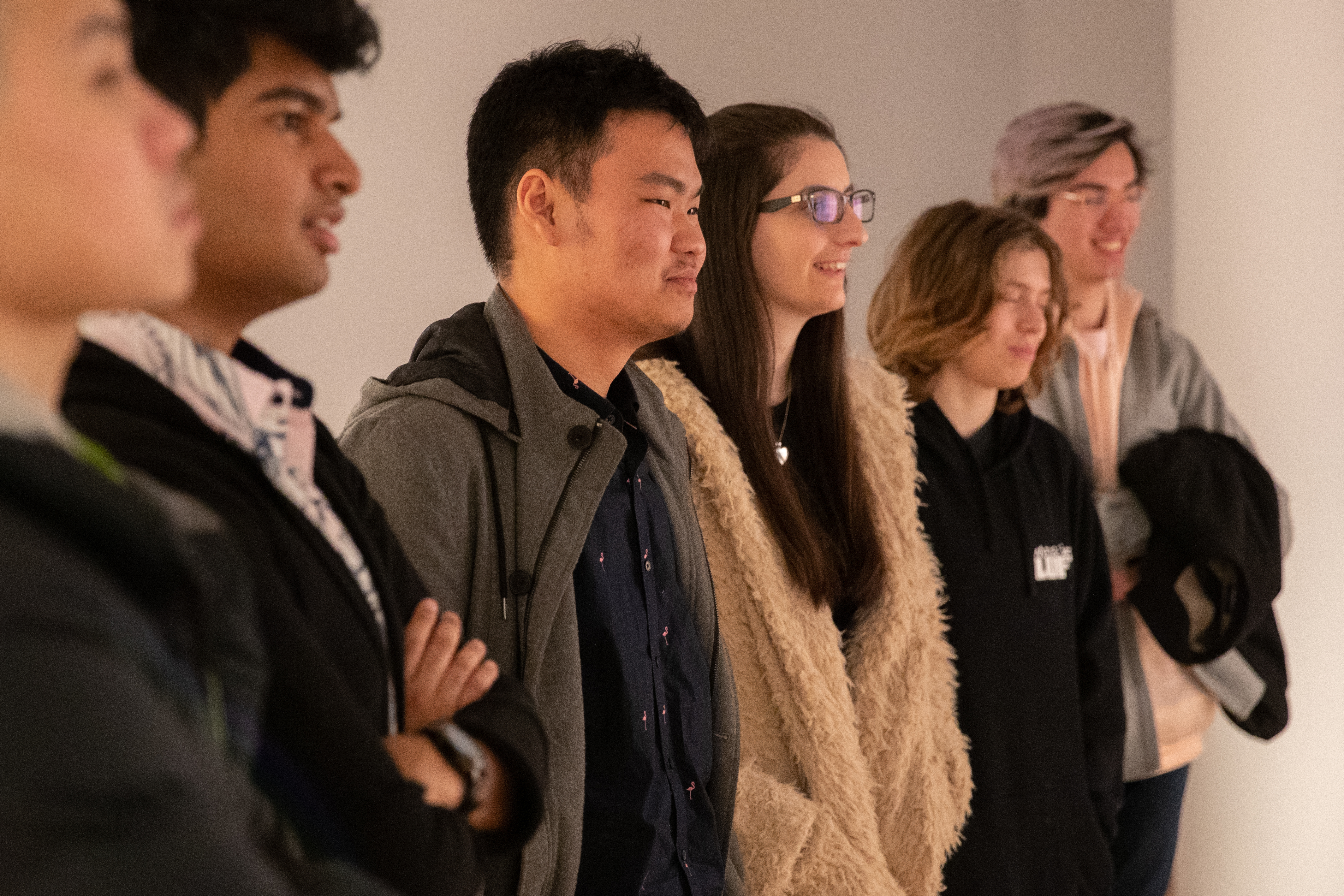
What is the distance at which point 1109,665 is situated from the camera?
7.30ft

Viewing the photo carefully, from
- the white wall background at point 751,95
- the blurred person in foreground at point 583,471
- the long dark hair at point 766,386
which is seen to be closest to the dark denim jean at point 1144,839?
the long dark hair at point 766,386

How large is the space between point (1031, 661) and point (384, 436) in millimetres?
1249

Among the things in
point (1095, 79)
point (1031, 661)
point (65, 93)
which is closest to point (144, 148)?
point (65, 93)

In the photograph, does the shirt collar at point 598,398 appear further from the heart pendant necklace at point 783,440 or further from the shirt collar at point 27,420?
the shirt collar at point 27,420

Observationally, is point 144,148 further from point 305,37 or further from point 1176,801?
point 1176,801

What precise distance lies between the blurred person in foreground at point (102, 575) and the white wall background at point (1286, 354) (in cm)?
301

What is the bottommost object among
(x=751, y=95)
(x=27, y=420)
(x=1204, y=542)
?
(x=1204, y=542)

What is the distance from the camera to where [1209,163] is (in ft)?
10.7

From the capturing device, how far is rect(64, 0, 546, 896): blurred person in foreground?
63 cm

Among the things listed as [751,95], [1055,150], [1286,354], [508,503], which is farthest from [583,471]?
[1286,354]

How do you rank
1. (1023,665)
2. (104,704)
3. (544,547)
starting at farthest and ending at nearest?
(1023,665) → (544,547) → (104,704)

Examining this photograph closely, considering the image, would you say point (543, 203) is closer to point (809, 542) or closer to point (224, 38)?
point (809, 542)

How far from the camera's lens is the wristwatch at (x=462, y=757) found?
2.53 feet

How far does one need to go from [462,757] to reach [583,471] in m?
0.53
